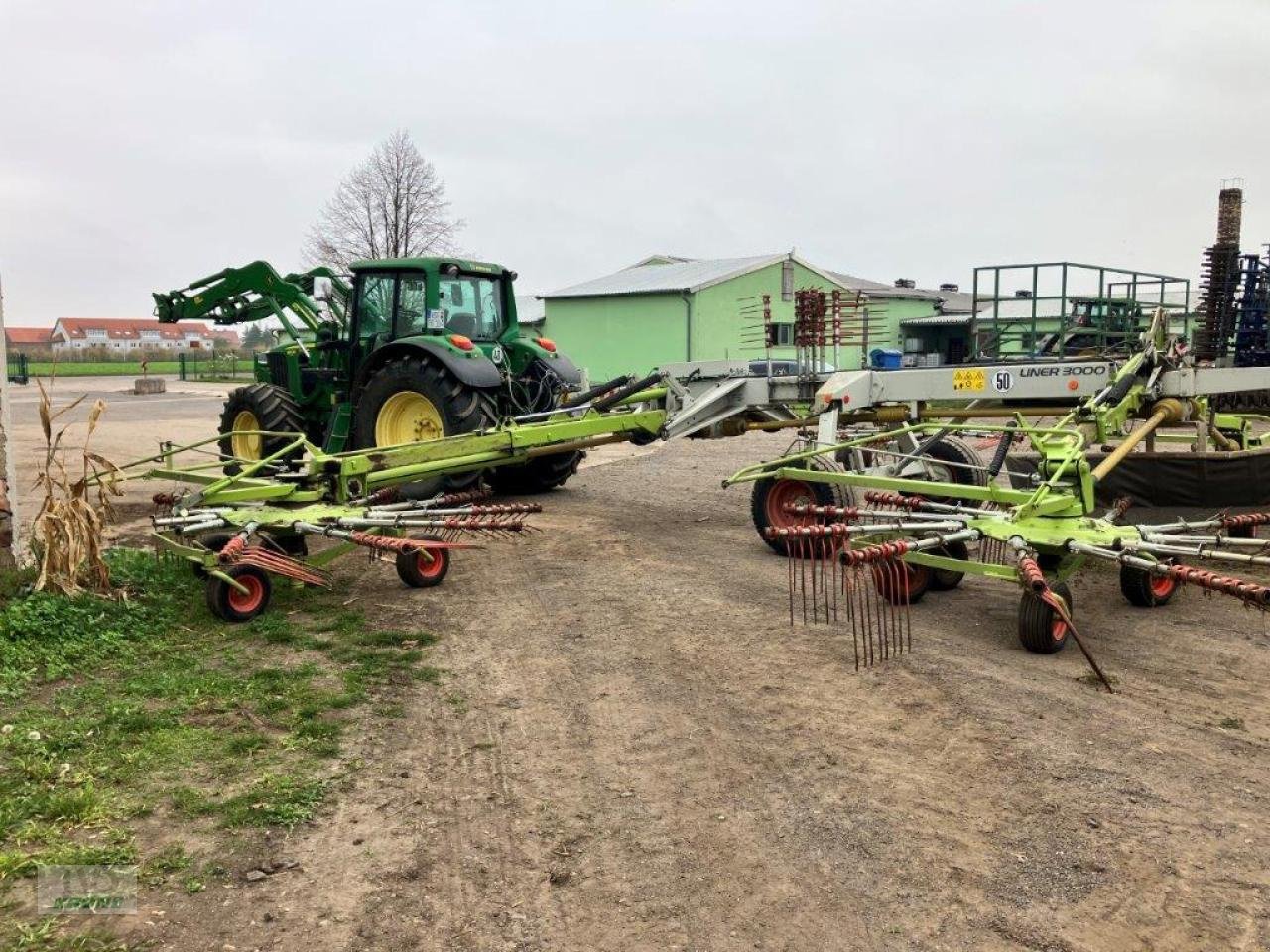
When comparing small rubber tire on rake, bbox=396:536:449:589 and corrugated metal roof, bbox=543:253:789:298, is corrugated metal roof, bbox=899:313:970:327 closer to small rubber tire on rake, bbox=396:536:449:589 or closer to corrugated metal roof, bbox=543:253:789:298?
corrugated metal roof, bbox=543:253:789:298

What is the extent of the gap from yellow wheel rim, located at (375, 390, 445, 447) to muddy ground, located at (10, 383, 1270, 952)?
3.14 metres

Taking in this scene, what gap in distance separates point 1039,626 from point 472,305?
20.5 ft

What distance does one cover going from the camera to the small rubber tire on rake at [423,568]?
6746mm

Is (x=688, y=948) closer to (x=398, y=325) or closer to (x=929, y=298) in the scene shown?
(x=398, y=325)

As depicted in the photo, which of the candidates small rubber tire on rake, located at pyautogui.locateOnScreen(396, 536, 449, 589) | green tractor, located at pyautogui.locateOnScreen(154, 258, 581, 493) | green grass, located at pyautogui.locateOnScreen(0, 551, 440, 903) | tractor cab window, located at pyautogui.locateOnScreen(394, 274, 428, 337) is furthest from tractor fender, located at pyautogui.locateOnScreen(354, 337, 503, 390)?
green grass, located at pyautogui.locateOnScreen(0, 551, 440, 903)

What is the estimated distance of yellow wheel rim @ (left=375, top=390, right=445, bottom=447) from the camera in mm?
9156

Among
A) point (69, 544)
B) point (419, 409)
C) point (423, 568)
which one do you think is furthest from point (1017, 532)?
point (419, 409)

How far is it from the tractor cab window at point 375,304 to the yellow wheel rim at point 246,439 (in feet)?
5.37

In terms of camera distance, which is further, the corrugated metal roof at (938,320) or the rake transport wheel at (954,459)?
the corrugated metal roof at (938,320)

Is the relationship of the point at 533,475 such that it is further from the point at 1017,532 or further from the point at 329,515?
the point at 1017,532

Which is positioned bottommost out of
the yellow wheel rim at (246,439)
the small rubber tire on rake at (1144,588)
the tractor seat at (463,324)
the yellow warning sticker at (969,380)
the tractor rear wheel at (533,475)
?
the small rubber tire on rake at (1144,588)

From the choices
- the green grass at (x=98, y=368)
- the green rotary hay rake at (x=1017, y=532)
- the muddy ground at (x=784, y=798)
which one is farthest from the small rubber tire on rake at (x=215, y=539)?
the green grass at (x=98, y=368)

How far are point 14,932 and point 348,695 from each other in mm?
1909

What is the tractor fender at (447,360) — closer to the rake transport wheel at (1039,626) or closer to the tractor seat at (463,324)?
the tractor seat at (463,324)
